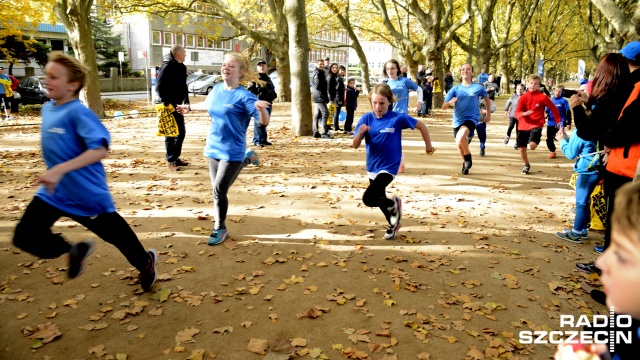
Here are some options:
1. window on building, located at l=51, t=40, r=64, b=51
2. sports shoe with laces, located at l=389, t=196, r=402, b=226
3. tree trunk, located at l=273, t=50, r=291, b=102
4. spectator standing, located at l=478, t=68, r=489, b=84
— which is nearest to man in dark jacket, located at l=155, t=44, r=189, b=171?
sports shoe with laces, located at l=389, t=196, r=402, b=226

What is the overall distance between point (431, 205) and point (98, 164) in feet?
16.7

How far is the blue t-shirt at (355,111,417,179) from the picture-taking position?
5547 mm

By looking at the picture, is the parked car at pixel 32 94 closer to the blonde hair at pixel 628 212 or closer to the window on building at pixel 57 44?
the blonde hair at pixel 628 212

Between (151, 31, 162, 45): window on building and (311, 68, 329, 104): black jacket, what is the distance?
49056 millimetres

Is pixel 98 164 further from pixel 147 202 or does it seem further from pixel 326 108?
pixel 326 108

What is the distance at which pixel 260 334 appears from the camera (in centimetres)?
370

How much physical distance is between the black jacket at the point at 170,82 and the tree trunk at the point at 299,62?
4739 millimetres

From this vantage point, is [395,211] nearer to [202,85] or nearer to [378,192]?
[378,192]

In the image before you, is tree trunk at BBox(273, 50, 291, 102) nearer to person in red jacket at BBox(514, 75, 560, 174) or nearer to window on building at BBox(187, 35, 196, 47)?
person in red jacket at BBox(514, 75, 560, 174)

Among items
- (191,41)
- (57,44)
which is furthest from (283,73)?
(191,41)

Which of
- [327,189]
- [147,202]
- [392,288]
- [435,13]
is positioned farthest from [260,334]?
[435,13]

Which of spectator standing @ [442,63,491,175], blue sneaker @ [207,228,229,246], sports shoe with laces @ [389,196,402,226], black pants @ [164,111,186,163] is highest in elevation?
spectator standing @ [442,63,491,175]

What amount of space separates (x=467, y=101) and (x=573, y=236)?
4.12m

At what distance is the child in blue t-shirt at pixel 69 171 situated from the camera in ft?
11.3
